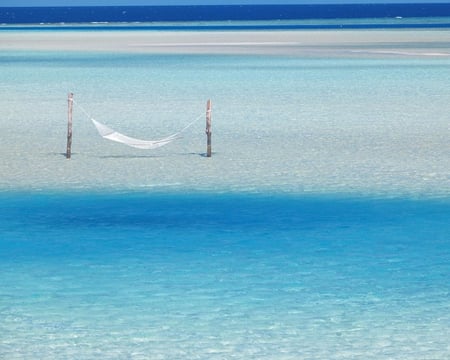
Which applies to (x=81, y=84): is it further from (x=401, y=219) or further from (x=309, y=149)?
(x=401, y=219)

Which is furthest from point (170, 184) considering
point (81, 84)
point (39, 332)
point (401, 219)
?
point (81, 84)

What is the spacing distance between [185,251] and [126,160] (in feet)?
19.4

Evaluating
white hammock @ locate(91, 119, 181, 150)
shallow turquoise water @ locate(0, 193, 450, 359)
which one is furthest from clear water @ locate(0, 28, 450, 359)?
white hammock @ locate(91, 119, 181, 150)

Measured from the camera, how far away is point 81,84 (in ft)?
104

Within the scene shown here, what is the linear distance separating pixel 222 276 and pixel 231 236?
5.55 ft

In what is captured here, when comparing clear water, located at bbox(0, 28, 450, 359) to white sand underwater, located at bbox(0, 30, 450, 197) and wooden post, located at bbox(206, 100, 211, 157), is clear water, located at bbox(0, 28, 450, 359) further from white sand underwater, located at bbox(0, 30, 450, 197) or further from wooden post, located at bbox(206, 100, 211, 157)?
wooden post, located at bbox(206, 100, 211, 157)

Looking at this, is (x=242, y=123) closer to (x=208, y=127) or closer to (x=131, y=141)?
(x=131, y=141)

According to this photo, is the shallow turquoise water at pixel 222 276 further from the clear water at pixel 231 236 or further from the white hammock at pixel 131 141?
the white hammock at pixel 131 141

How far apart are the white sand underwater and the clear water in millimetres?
71

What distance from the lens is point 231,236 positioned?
1146 cm

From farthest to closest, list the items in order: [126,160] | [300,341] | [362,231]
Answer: [126,160] → [362,231] → [300,341]

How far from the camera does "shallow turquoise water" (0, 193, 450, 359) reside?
7.89 metres

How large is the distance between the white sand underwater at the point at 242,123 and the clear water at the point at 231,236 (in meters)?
0.07

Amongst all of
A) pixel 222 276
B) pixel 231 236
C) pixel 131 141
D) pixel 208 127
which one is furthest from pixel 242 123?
pixel 222 276
